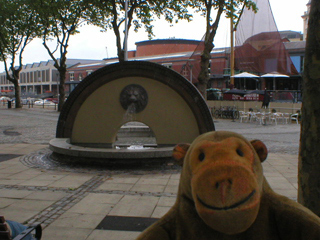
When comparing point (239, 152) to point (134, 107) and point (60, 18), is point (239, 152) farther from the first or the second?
point (60, 18)

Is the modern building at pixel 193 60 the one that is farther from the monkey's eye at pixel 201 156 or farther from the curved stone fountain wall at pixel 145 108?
the monkey's eye at pixel 201 156

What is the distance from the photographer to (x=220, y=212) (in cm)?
178

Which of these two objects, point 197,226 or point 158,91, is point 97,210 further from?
point 158,91

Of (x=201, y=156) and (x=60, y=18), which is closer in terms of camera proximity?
(x=201, y=156)

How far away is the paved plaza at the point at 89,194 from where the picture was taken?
4.69m

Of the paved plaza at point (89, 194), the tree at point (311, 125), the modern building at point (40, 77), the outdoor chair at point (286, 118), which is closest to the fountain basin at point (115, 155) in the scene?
the paved plaza at point (89, 194)

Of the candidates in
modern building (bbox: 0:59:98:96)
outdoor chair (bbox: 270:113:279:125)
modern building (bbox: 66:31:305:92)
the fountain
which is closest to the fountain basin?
the fountain

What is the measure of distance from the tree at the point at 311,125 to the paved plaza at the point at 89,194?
2123 mm

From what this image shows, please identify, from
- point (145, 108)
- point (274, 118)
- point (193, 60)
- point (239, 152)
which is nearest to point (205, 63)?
point (193, 60)

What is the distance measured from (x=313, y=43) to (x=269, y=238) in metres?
2.34

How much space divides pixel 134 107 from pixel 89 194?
3.36m

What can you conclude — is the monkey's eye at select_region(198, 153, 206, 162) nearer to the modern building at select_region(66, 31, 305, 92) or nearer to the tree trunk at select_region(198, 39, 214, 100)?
the tree trunk at select_region(198, 39, 214, 100)

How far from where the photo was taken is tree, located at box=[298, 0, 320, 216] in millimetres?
3469

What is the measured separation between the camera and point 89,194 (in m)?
6.14
